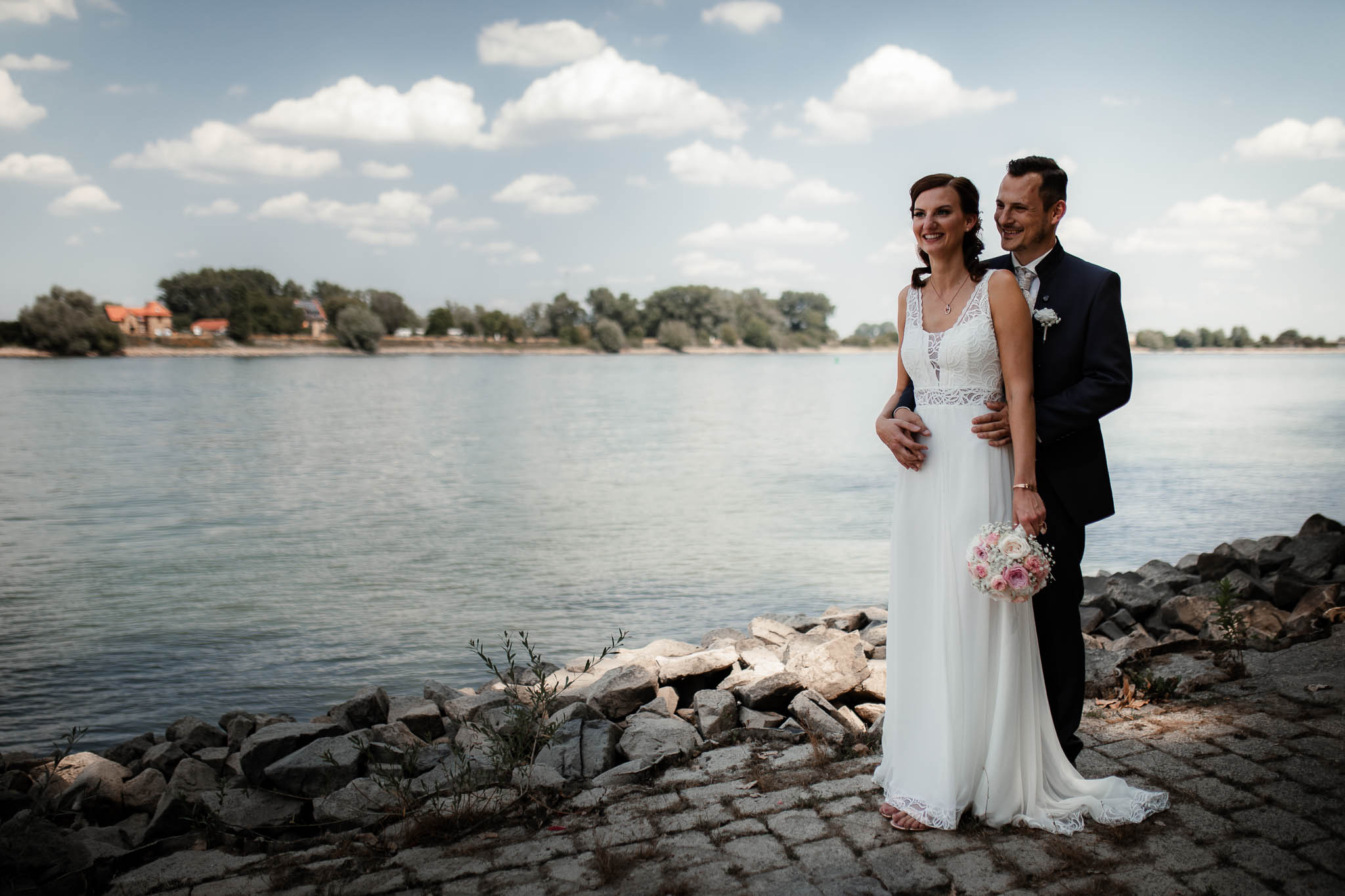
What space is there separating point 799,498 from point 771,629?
10.7 meters

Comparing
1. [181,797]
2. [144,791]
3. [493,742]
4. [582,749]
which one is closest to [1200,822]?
[582,749]

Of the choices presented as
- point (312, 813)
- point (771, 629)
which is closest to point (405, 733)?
point (312, 813)

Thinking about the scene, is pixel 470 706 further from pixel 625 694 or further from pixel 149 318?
pixel 149 318

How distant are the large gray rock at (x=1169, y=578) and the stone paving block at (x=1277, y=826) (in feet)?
18.6

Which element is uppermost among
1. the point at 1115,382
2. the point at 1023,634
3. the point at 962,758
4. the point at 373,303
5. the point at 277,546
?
the point at 373,303

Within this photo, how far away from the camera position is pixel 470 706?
6.89m

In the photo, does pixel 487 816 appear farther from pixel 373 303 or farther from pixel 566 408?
pixel 373 303

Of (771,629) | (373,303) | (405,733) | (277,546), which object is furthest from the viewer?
(373,303)

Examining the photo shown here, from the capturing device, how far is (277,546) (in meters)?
15.4

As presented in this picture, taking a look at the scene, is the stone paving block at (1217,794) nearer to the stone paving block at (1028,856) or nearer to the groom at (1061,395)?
the groom at (1061,395)

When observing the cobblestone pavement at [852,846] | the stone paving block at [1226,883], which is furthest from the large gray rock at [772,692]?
the stone paving block at [1226,883]

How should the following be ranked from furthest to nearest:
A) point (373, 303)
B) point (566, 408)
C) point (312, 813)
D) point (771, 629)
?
point (373, 303) < point (566, 408) < point (771, 629) < point (312, 813)

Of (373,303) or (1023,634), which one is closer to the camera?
(1023,634)

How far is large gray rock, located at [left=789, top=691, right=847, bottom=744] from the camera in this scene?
5105 mm
